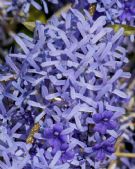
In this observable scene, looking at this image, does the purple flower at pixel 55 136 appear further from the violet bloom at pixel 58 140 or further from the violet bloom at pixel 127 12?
the violet bloom at pixel 127 12

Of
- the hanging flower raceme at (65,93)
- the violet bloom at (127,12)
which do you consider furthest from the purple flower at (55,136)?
the violet bloom at (127,12)

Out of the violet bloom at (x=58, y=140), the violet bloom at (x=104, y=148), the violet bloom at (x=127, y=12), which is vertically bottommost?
the violet bloom at (x=104, y=148)

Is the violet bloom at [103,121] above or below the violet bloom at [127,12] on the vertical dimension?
below

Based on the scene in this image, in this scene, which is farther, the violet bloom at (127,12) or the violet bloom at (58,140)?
the violet bloom at (127,12)

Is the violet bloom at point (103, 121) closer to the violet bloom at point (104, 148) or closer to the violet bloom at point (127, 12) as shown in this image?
the violet bloom at point (104, 148)

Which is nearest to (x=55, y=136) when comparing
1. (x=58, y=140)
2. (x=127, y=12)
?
(x=58, y=140)

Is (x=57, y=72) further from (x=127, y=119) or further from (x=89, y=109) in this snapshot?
(x=127, y=119)

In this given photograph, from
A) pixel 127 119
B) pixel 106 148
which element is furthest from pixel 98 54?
pixel 127 119
